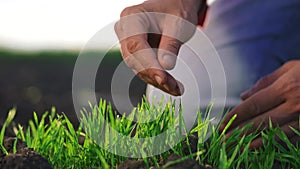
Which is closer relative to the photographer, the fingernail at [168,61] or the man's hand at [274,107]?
the fingernail at [168,61]

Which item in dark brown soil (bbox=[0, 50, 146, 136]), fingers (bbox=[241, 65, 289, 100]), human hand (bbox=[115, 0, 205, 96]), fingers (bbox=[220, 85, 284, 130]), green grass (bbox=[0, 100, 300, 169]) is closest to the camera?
green grass (bbox=[0, 100, 300, 169])

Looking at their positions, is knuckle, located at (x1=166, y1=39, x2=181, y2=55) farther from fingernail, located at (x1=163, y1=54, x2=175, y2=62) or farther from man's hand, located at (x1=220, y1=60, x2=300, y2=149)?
man's hand, located at (x1=220, y1=60, x2=300, y2=149)

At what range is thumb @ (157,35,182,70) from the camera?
207cm

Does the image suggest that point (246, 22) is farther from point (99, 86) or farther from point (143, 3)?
point (99, 86)

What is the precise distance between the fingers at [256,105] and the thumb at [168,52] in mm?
373

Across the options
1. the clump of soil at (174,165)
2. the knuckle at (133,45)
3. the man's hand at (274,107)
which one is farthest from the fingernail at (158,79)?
the man's hand at (274,107)

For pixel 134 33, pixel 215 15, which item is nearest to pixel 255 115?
pixel 134 33

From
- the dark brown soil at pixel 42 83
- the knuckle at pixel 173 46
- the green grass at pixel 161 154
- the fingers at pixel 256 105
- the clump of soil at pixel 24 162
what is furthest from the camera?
the dark brown soil at pixel 42 83

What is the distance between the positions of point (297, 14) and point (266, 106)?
65.6 inches

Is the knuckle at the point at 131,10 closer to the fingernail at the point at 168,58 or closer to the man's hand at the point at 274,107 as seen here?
the fingernail at the point at 168,58

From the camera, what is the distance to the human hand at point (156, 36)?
2.03 metres

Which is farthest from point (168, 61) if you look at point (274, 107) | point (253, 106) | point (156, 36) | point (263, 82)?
point (263, 82)

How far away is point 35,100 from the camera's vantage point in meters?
6.45

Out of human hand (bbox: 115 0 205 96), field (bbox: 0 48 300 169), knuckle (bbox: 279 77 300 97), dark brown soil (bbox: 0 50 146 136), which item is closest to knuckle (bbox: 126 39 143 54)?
human hand (bbox: 115 0 205 96)
